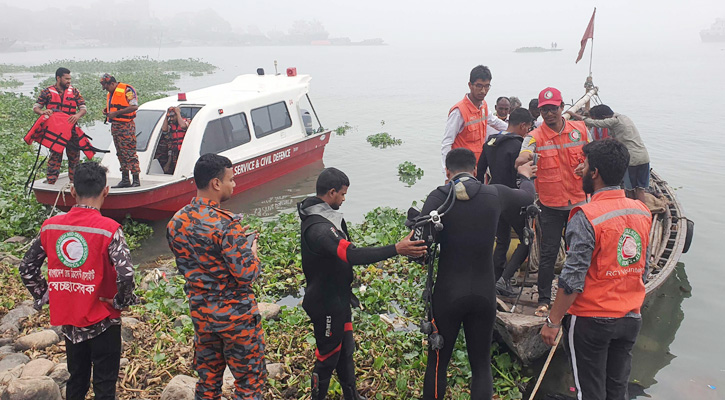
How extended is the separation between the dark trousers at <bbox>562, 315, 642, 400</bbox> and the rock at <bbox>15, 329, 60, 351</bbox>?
5259mm

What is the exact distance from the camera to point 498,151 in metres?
6.07

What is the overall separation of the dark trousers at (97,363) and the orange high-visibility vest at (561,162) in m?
4.39

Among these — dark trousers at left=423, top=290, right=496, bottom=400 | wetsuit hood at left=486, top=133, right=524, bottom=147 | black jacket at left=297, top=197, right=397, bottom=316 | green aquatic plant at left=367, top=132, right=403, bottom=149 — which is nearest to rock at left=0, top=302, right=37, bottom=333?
black jacket at left=297, top=197, right=397, bottom=316

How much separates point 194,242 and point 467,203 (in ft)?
6.60

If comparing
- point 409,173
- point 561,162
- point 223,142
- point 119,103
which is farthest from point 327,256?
point 409,173

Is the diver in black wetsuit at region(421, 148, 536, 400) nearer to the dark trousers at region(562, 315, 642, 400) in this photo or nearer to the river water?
the dark trousers at region(562, 315, 642, 400)

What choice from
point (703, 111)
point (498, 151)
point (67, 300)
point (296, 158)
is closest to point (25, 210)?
point (296, 158)

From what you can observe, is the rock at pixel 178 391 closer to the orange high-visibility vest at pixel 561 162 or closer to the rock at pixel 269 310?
the rock at pixel 269 310

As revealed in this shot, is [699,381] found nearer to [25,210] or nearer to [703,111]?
[25,210]

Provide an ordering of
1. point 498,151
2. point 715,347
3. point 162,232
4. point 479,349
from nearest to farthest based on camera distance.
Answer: point 479,349 → point 498,151 → point 715,347 → point 162,232

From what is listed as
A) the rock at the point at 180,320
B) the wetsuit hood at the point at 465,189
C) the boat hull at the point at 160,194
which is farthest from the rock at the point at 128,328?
the wetsuit hood at the point at 465,189

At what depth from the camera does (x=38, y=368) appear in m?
4.82

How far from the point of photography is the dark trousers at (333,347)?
4.30 meters

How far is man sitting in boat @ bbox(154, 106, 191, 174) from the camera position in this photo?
11.0 m
